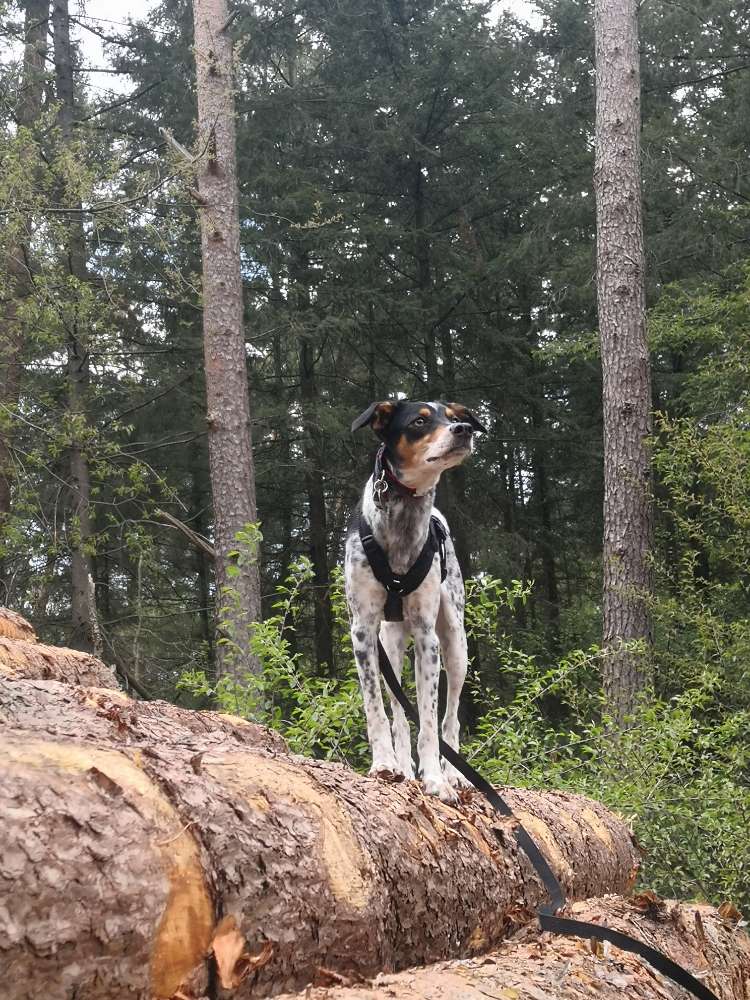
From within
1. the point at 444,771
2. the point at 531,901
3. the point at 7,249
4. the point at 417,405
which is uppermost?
the point at 7,249

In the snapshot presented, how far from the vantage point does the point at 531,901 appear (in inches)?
157

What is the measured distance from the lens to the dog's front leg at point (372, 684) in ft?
14.9

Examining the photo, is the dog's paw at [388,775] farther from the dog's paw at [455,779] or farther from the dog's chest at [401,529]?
the dog's chest at [401,529]

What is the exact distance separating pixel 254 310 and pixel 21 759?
16.0 metres

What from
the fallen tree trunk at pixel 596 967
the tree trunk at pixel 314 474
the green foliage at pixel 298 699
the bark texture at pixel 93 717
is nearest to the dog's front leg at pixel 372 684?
the bark texture at pixel 93 717

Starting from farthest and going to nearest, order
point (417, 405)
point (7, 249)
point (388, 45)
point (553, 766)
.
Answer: point (388, 45)
point (7, 249)
point (553, 766)
point (417, 405)

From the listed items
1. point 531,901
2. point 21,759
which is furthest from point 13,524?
point 21,759

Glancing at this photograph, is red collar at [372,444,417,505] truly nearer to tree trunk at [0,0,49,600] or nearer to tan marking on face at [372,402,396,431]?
tan marking on face at [372,402,396,431]

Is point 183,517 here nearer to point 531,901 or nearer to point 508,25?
point 508,25

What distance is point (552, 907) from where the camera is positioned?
3979mm

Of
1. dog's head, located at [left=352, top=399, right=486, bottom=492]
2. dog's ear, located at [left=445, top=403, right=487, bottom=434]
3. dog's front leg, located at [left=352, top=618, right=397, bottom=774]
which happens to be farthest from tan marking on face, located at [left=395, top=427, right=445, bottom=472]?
dog's front leg, located at [left=352, top=618, right=397, bottom=774]

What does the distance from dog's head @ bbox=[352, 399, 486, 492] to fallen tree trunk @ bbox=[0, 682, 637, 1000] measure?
5.03ft

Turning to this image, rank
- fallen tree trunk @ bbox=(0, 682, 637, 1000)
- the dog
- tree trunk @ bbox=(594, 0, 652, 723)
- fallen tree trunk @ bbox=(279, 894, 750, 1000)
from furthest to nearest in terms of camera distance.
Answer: tree trunk @ bbox=(594, 0, 652, 723), the dog, fallen tree trunk @ bbox=(279, 894, 750, 1000), fallen tree trunk @ bbox=(0, 682, 637, 1000)

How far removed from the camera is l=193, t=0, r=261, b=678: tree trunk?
38.1 ft
